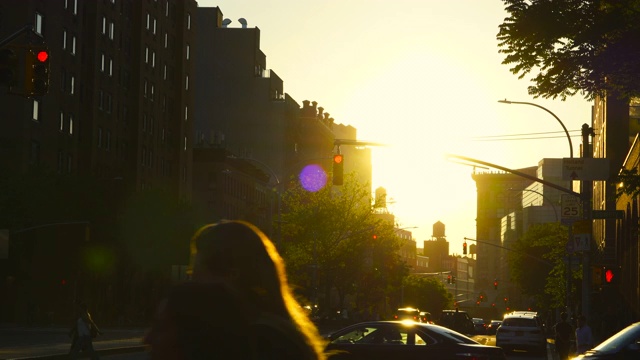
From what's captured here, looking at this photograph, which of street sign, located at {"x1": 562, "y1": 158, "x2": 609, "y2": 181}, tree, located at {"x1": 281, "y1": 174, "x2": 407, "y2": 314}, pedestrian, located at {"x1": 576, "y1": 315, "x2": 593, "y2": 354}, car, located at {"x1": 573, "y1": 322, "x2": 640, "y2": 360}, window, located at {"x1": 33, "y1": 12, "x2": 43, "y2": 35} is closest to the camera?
car, located at {"x1": 573, "y1": 322, "x2": 640, "y2": 360}

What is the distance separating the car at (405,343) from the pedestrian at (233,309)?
690 inches

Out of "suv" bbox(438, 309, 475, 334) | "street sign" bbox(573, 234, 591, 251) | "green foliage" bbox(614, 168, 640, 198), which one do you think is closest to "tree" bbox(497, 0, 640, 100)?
"green foliage" bbox(614, 168, 640, 198)

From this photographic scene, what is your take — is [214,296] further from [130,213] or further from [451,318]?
[130,213]

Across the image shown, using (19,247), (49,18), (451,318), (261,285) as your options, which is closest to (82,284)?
(19,247)

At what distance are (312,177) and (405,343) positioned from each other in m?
115

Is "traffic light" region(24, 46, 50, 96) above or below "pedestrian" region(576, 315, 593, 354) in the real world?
above

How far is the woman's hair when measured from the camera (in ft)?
12.1

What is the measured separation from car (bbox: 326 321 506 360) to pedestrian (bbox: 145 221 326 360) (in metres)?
17.5

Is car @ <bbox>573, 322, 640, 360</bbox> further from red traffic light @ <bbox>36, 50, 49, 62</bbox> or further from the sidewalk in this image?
the sidewalk

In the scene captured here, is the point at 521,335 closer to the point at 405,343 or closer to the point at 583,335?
the point at 583,335

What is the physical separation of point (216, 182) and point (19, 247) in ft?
140

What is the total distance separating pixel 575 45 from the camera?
22.8 metres

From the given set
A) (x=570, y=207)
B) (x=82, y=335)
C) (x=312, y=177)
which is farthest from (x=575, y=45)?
(x=312, y=177)

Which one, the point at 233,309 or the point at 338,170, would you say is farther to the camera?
the point at 338,170
